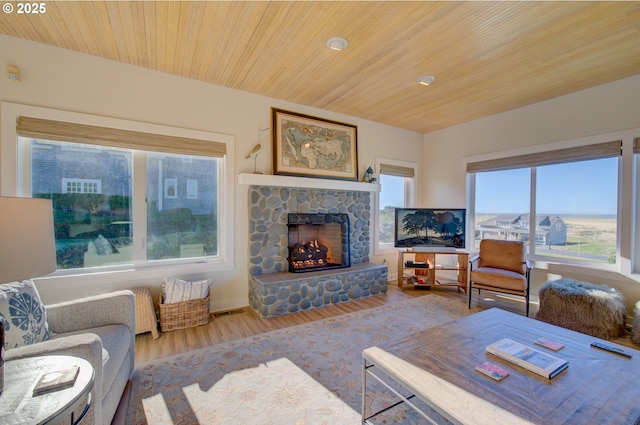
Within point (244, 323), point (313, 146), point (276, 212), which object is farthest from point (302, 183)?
Answer: point (244, 323)

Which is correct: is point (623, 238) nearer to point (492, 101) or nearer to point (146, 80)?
point (492, 101)

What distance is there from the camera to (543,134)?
363 cm

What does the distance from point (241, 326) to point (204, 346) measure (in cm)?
48

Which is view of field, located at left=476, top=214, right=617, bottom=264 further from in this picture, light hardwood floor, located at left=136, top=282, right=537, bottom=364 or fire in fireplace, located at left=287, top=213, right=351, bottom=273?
fire in fireplace, located at left=287, top=213, right=351, bottom=273

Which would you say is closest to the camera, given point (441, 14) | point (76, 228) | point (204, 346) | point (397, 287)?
point (441, 14)

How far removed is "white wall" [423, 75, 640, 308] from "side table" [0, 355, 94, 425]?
4728 millimetres

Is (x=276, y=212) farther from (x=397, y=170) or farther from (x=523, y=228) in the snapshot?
(x=523, y=228)

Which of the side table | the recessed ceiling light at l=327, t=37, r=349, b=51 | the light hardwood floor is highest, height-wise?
the recessed ceiling light at l=327, t=37, r=349, b=51

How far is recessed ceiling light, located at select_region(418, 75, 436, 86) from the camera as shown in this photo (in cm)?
297

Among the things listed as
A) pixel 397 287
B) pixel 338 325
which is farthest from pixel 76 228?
pixel 397 287

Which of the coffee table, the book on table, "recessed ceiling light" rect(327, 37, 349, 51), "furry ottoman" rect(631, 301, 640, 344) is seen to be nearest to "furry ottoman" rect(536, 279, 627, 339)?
"furry ottoman" rect(631, 301, 640, 344)

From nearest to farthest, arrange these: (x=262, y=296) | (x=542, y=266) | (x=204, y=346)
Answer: (x=204, y=346) < (x=262, y=296) < (x=542, y=266)

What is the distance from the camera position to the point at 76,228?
8.74 feet

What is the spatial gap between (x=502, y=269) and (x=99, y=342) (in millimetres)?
4201
